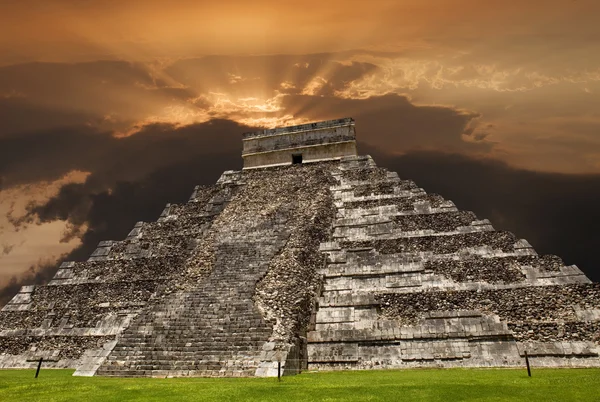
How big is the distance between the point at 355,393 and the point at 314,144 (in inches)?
868

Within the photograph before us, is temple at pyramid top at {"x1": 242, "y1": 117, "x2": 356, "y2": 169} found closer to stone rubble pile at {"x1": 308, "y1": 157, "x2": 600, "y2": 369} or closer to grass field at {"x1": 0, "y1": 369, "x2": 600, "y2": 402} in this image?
stone rubble pile at {"x1": 308, "y1": 157, "x2": 600, "y2": 369}

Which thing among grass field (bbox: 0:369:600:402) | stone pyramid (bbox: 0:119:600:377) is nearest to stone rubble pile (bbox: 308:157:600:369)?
stone pyramid (bbox: 0:119:600:377)

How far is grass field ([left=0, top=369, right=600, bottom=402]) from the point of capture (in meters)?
7.89

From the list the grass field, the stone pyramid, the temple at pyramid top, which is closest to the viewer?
the grass field

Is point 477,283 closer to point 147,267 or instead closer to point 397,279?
point 397,279

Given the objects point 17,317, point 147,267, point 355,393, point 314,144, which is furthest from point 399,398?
point 314,144

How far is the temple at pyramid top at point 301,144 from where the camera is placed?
94.1 feet

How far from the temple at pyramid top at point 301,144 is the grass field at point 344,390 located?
19496 mm

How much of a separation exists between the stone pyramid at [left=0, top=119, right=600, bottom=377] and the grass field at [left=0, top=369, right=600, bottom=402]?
2.78m

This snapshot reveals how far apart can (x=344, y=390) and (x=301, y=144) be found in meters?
22.1

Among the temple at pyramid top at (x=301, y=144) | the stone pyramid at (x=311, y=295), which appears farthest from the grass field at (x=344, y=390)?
the temple at pyramid top at (x=301, y=144)

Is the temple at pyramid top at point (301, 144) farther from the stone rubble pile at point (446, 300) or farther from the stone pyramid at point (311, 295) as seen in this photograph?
the stone rubble pile at point (446, 300)

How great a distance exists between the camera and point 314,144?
2911 centimetres

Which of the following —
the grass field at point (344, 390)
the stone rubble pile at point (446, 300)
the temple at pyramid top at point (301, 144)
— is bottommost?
the grass field at point (344, 390)
